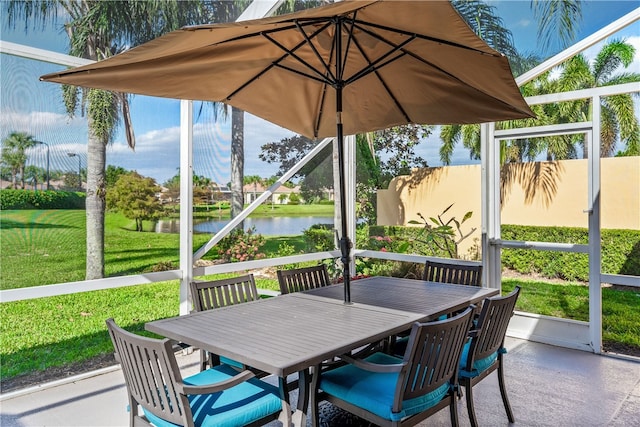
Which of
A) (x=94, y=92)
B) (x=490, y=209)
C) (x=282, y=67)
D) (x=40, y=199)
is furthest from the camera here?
(x=490, y=209)

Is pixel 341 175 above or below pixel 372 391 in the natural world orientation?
above

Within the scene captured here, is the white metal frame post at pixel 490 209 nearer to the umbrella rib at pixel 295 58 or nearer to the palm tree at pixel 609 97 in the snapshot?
the palm tree at pixel 609 97

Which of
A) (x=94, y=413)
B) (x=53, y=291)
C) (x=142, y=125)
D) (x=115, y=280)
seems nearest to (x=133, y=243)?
(x=115, y=280)

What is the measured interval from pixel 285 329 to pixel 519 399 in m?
2.21

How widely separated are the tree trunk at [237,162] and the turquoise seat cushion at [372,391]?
2.69 meters

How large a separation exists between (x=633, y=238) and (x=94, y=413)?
4.96 meters

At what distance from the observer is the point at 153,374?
1959 millimetres

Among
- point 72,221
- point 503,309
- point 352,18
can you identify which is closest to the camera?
point 352,18

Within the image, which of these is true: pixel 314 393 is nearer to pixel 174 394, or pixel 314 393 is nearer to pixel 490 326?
pixel 174 394

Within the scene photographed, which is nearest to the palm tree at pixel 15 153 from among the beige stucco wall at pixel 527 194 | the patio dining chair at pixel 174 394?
the patio dining chair at pixel 174 394

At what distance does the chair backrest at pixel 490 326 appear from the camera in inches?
106

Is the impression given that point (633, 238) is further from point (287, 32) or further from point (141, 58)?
point (141, 58)

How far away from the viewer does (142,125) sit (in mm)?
4141

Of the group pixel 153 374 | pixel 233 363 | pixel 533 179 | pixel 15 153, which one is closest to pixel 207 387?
pixel 153 374
